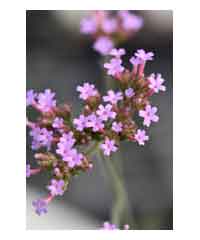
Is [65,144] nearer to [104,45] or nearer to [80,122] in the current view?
[80,122]

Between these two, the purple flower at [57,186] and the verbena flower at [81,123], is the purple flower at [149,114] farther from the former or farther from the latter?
the purple flower at [57,186]

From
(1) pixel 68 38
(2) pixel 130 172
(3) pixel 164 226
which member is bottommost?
(3) pixel 164 226

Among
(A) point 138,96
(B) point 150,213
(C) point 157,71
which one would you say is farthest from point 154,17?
(A) point 138,96

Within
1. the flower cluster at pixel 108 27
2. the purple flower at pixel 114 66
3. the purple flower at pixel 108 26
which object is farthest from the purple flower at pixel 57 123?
the purple flower at pixel 108 26

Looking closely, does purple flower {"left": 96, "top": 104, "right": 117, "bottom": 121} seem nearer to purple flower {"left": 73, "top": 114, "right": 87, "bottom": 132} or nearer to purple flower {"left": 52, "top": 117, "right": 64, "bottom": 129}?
purple flower {"left": 73, "top": 114, "right": 87, "bottom": 132}

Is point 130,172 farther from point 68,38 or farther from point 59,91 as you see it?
point 68,38

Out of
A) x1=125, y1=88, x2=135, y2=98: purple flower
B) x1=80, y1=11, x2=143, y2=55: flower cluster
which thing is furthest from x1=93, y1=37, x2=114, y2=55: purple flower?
x1=125, y1=88, x2=135, y2=98: purple flower

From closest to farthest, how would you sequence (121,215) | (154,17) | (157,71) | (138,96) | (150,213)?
(138,96), (121,215), (150,213), (157,71), (154,17)
